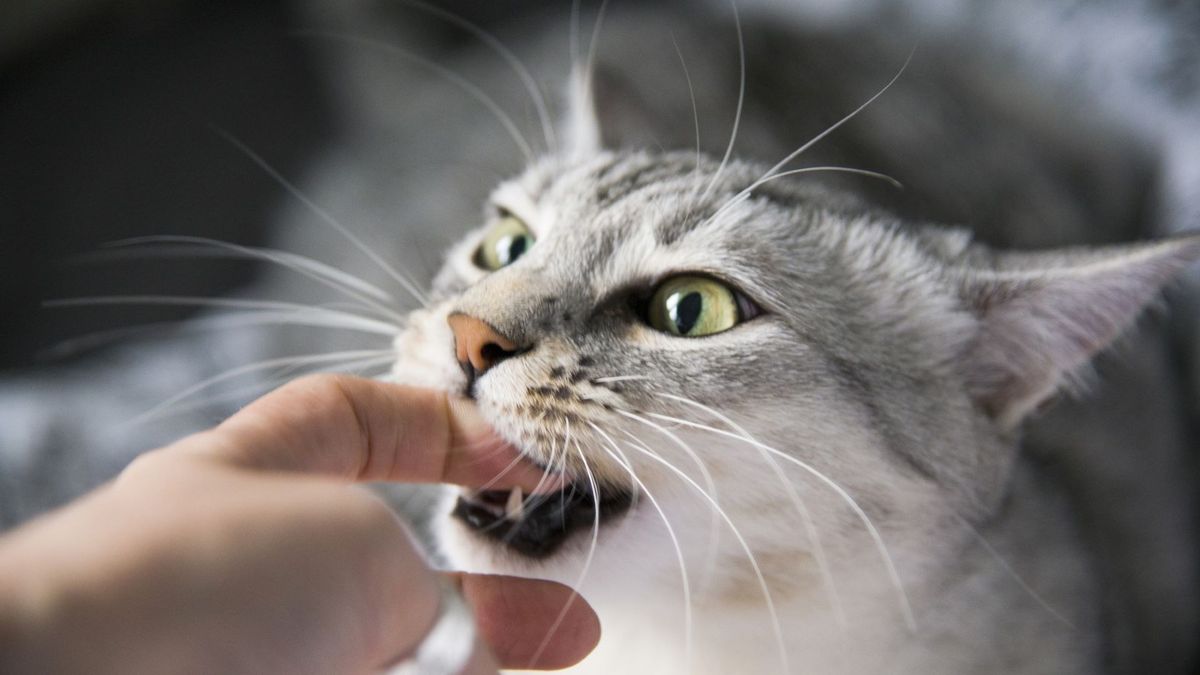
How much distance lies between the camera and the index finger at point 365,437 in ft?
2.12

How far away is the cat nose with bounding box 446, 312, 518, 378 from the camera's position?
2.78ft

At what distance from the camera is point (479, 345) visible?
85 cm

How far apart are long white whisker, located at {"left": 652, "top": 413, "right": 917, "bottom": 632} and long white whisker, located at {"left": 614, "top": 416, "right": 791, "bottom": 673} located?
4 cm

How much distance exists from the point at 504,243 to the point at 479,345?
1.09 feet

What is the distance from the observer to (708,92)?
1696mm

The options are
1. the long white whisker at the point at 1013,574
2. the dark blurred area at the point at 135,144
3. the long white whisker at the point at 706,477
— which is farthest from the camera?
the dark blurred area at the point at 135,144

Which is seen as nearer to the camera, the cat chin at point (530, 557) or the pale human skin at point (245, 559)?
the pale human skin at point (245, 559)

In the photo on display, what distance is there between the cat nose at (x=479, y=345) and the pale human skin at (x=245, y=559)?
82 millimetres

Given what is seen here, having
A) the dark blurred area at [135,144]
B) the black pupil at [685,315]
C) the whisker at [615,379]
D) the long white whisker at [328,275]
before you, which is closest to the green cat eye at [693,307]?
the black pupil at [685,315]

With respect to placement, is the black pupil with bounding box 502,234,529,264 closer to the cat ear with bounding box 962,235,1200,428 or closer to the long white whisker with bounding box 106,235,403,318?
the long white whisker with bounding box 106,235,403,318

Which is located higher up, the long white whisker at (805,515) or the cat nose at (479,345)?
the cat nose at (479,345)

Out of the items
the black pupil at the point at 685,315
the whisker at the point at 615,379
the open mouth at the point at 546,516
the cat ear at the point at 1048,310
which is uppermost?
the cat ear at the point at 1048,310

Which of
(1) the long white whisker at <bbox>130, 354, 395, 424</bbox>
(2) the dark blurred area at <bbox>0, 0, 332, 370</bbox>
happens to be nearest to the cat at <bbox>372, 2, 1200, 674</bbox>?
(1) the long white whisker at <bbox>130, 354, 395, 424</bbox>

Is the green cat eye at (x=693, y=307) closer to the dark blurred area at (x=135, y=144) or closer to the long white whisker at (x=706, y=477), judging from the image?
the long white whisker at (x=706, y=477)
